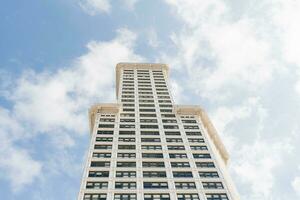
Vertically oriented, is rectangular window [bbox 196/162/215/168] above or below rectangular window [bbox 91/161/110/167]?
below

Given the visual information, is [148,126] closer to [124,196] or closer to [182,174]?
[182,174]

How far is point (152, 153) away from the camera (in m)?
59.0

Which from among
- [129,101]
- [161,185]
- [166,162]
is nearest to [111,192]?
[161,185]

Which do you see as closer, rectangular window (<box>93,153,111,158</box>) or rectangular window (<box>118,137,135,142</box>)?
rectangular window (<box>93,153,111,158</box>)

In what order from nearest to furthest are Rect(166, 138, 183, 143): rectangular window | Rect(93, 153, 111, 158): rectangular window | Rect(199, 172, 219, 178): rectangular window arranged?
Rect(199, 172, 219, 178): rectangular window → Rect(93, 153, 111, 158): rectangular window → Rect(166, 138, 183, 143): rectangular window

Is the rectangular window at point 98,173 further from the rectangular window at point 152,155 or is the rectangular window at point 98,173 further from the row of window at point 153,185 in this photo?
the rectangular window at point 152,155

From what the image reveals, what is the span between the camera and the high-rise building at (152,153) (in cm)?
5044

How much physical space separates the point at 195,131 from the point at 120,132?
476 inches

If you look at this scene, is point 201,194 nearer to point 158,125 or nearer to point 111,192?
point 111,192

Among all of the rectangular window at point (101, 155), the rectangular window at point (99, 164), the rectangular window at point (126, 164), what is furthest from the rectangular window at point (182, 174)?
the rectangular window at point (101, 155)

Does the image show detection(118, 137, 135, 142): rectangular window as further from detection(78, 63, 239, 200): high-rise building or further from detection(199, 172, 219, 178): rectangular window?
detection(199, 172, 219, 178): rectangular window

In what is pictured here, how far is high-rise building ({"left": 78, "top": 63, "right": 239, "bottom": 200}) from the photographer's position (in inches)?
1986

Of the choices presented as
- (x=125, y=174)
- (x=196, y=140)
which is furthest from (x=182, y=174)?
(x=196, y=140)

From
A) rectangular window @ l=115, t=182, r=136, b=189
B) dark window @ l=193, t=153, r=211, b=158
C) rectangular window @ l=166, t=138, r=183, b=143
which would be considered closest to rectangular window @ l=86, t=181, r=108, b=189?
rectangular window @ l=115, t=182, r=136, b=189
